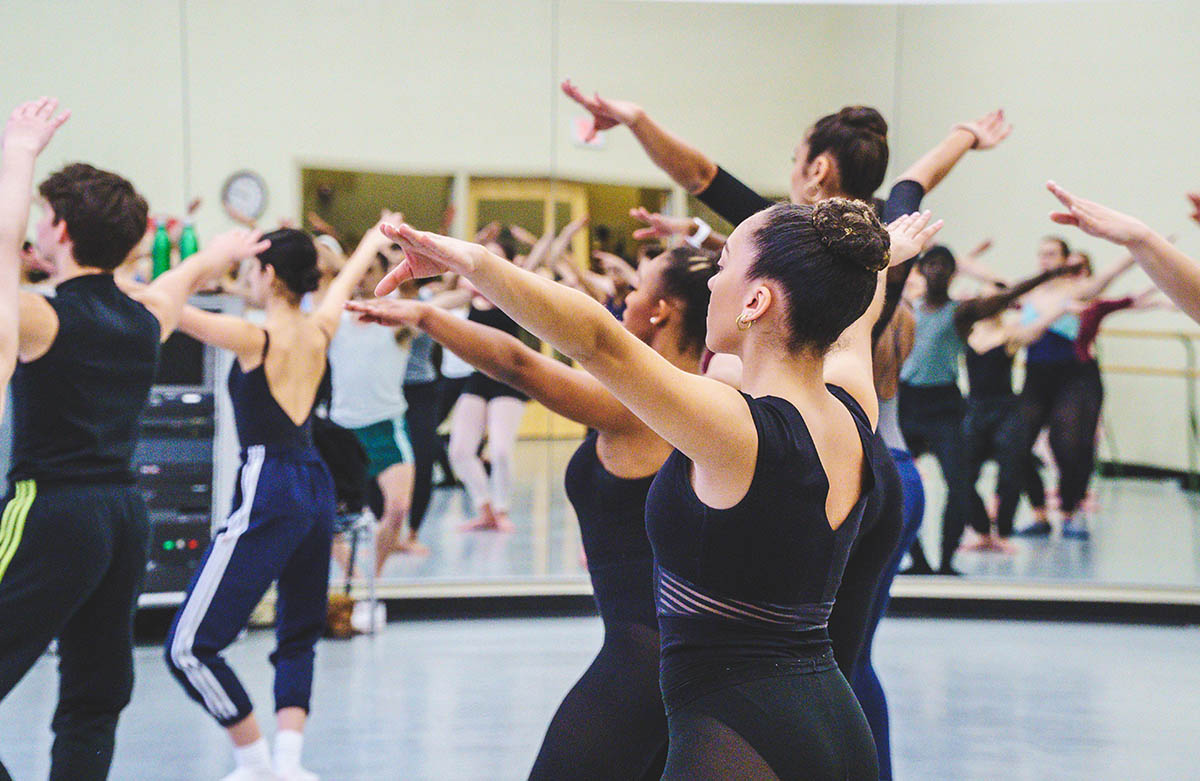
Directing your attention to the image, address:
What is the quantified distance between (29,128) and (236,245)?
0.95 m

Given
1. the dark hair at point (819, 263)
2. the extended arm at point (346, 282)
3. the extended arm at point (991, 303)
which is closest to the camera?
the dark hair at point (819, 263)

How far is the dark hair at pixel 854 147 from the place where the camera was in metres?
2.50

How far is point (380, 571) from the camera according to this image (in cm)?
550

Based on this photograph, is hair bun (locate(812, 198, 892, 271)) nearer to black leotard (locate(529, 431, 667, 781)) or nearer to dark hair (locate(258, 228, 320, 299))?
black leotard (locate(529, 431, 667, 781))

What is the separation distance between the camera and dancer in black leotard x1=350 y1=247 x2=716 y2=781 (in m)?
2.00

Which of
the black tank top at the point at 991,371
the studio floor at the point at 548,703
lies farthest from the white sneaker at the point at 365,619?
the black tank top at the point at 991,371

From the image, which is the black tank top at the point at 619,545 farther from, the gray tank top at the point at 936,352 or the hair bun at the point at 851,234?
the gray tank top at the point at 936,352

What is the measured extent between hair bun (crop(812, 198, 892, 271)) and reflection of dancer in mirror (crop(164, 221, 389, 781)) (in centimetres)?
198

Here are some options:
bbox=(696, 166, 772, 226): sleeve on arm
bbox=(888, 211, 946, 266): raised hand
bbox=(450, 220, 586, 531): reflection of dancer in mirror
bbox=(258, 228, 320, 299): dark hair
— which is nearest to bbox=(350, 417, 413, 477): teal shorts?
bbox=(450, 220, 586, 531): reflection of dancer in mirror

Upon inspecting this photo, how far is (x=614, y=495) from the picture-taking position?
217cm

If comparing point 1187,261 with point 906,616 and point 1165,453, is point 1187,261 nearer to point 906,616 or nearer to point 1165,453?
point 906,616

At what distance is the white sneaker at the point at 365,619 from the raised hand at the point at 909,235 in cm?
358

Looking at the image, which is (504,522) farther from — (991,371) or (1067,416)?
(1067,416)

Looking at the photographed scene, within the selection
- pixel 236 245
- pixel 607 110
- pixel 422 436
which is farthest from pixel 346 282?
pixel 422 436
